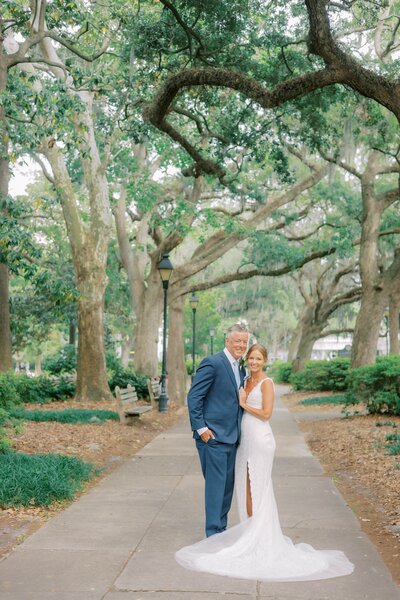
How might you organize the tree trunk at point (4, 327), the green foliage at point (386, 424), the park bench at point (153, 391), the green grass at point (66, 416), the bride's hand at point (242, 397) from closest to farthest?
the bride's hand at point (242, 397), the green foliage at point (386, 424), the green grass at point (66, 416), the tree trunk at point (4, 327), the park bench at point (153, 391)

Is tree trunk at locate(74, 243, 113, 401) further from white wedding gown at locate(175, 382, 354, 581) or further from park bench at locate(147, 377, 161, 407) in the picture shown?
white wedding gown at locate(175, 382, 354, 581)

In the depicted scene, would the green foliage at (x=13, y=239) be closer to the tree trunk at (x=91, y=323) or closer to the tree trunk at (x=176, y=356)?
the tree trunk at (x=91, y=323)

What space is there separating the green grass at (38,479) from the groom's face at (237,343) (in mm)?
2912

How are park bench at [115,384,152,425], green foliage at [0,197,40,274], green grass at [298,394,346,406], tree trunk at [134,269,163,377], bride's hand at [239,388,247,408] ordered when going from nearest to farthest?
1. bride's hand at [239,388,247,408]
2. green foliage at [0,197,40,274]
3. park bench at [115,384,152,425]
4. green grass at [298,394,346,406]
5. tree trunk at [134,269,163,377]

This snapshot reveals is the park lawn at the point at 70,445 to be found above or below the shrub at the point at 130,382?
below

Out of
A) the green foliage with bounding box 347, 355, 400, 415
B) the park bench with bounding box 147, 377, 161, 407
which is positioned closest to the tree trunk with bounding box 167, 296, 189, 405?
the park bench with bounding box 147, 377, 161, 407

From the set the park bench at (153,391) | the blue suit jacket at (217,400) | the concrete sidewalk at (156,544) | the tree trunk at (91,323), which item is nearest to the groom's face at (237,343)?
the blue suit jacket at (217,400)

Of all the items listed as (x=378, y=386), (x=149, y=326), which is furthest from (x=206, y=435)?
(x=149, y=326)

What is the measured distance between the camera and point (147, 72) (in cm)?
1666

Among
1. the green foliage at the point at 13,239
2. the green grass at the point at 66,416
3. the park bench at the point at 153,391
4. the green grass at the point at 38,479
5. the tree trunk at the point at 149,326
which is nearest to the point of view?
the green grass at the point at 38,479

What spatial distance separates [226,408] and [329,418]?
1334 cm

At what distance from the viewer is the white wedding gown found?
17.9ft

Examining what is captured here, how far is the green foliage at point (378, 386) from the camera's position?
15.8 m

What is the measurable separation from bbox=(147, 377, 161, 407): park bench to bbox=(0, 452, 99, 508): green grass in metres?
11.7
